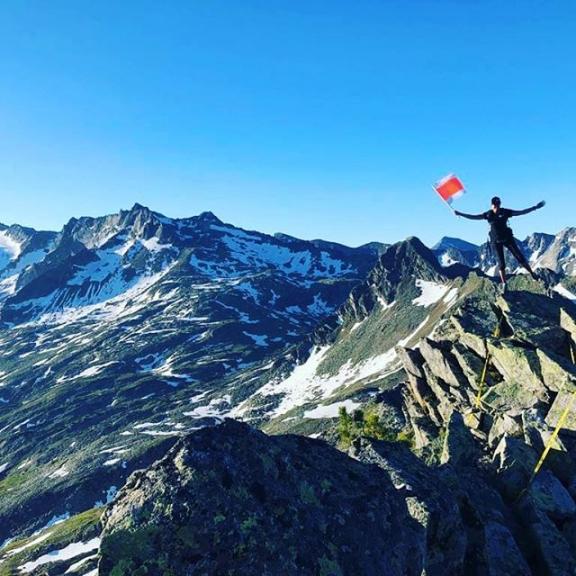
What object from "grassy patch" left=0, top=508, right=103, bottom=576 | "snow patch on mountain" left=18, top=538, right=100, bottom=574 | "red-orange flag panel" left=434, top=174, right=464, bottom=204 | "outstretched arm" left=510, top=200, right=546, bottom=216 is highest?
"red-orange flag panel" left=434, top=174, right=464, bottom=204

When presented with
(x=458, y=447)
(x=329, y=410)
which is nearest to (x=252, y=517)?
(x=458, y=447)

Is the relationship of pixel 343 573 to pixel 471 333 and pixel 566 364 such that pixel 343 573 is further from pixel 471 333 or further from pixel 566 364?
pixel 471 333

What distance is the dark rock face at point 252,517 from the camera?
10445 mm

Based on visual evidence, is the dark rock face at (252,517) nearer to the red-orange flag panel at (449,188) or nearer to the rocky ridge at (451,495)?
the rocky ridge at (451,495)

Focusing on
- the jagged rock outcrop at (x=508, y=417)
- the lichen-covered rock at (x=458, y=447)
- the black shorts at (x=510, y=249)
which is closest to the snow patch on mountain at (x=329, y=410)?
the jagged rock outcrop at (x=508, y=417)

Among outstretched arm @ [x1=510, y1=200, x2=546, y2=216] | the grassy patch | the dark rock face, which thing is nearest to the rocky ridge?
the dark rock face

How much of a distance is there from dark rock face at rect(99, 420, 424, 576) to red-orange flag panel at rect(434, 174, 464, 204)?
49.7 ft

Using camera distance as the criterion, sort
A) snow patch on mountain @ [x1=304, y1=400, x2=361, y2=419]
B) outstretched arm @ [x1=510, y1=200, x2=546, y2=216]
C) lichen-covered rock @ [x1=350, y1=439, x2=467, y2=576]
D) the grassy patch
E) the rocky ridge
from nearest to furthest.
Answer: the rocky ridge < lichen-covered rock @ [x1=350, y1=439, x2=467, y2=576] < outstretched arm @ [x1=510, y1=200, x2=546, y2=216] < the grassy patch < snow patch on mountain @ [x1=304, y1=400, x2=361, y2=419]

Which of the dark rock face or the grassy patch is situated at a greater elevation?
the dark rock face

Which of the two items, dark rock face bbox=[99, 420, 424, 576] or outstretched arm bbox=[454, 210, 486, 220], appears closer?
dark rock face bbox=[99, 420, 424, 576]

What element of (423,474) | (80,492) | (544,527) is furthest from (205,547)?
(80,492)

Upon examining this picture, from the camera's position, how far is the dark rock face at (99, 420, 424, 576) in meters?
10.4

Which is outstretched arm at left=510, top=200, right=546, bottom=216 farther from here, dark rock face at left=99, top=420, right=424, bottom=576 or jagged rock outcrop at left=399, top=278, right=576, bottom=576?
dark rock face at left=99, top=420, right=424, bottom=576

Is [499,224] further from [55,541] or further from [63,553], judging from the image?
[55,541]
